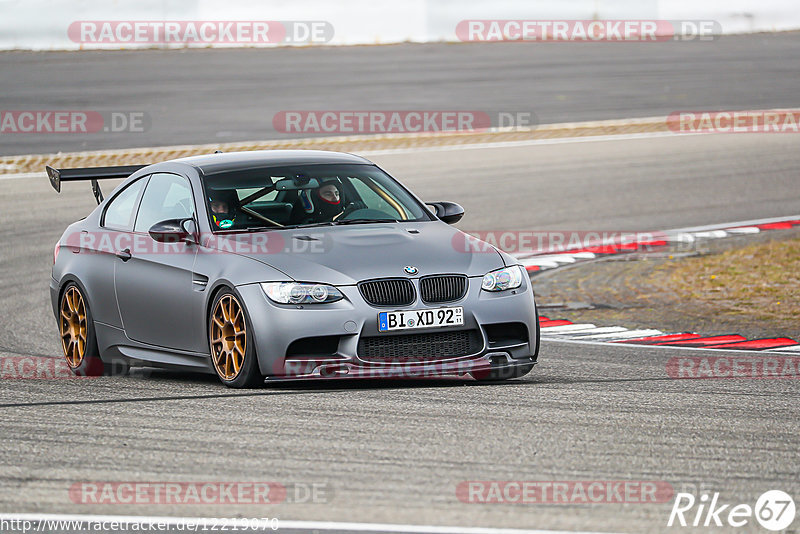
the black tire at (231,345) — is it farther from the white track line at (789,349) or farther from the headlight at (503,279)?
the white track line at (789,349)

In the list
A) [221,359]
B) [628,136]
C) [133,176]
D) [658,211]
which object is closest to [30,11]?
[628,136]

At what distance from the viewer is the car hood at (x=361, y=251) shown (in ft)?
26.2

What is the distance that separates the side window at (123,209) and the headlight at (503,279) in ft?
8.66

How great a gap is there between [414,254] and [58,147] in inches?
581

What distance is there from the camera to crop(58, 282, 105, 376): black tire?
9562 mm

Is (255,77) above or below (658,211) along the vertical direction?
above

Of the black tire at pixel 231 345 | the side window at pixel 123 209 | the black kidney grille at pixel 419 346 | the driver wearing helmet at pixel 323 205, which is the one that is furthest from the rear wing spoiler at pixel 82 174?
the black kidney grille at pixel 419 346

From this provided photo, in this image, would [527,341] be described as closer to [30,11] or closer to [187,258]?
[187,258]

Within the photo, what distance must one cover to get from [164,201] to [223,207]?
2.18 ft

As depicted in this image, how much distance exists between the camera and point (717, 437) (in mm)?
6609

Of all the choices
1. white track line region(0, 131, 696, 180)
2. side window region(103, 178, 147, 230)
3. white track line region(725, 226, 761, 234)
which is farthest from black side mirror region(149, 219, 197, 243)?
white track line region(0, 131, 696, 180)

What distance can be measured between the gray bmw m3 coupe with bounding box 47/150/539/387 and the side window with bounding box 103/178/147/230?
0.5 inches

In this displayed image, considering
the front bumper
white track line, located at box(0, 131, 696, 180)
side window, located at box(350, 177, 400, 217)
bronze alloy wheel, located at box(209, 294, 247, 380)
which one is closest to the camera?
the front bumper

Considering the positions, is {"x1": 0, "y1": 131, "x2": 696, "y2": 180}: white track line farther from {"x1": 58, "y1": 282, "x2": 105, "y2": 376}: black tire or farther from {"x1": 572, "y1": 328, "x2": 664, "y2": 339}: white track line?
{"x1": 58, "y1": 282, "x2": 105, "y2": 376}: black tire
